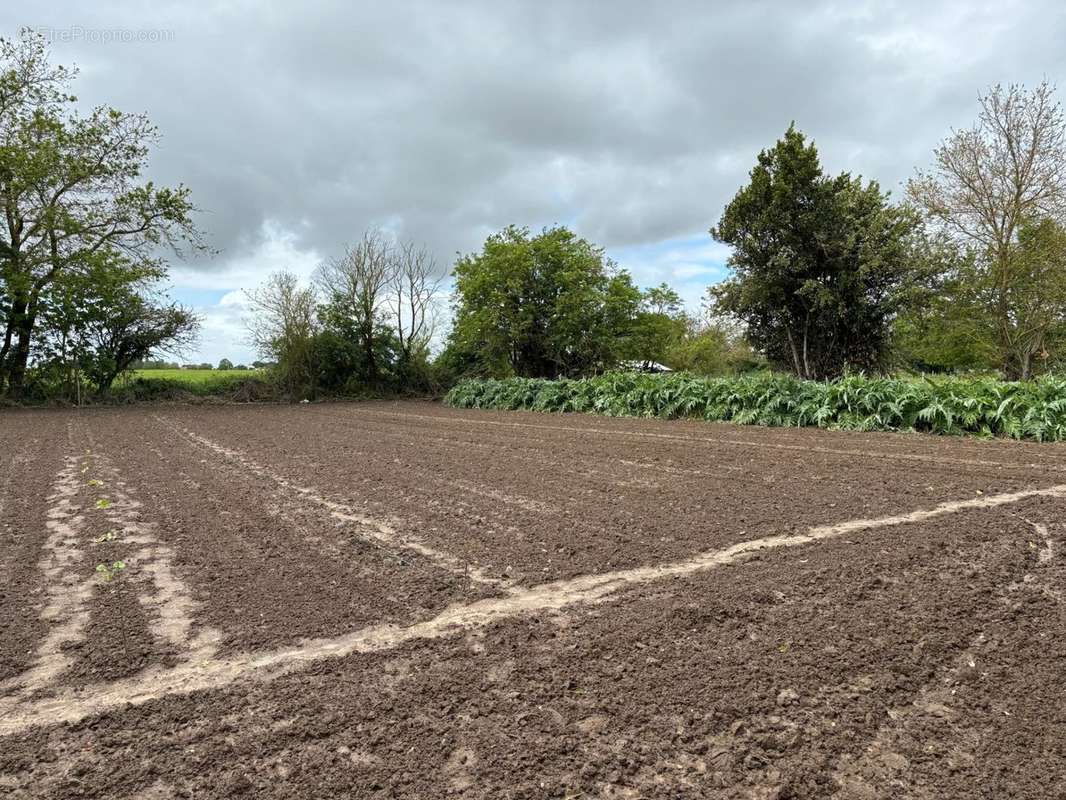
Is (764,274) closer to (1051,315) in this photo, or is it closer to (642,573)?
(1051,315)

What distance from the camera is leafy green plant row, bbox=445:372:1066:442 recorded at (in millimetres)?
10211

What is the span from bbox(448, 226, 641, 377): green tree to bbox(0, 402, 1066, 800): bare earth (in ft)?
76.4

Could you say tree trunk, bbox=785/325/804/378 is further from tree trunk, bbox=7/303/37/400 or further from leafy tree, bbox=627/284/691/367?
tree trunk, bbox=7/303/37/400

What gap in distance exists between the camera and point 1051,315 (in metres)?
18.9

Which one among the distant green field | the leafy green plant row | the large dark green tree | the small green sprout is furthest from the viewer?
the distant green field

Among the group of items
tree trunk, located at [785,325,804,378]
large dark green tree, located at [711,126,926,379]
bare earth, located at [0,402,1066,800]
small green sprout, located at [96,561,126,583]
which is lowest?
bare earth, located at [0,402,1066,800]

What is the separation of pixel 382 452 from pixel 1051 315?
20.9m

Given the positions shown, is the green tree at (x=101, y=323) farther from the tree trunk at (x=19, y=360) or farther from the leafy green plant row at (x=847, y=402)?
the leafy green plant row at (x=847, y=402)

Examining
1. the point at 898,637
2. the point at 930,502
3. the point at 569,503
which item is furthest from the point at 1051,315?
the point at 898,637

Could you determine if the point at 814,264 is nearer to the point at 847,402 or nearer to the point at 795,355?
the point at 795,355

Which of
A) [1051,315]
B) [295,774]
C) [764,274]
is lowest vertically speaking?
[295,774]

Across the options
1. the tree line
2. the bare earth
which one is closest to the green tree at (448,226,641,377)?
the tree line

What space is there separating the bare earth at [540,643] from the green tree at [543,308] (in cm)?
2329

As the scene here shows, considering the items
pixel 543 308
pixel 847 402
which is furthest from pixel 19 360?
pixel 847 402
